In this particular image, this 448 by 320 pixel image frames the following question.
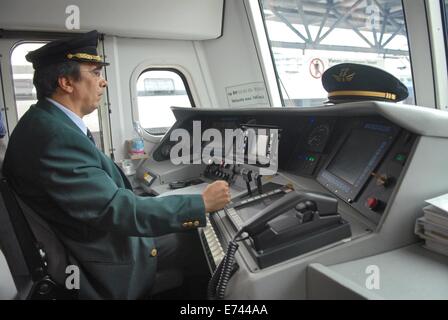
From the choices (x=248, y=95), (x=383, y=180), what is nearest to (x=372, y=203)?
(x=383, y=180)

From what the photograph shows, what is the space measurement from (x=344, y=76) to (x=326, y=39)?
1.27m

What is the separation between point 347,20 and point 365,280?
2085 mm

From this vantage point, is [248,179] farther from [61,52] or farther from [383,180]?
[61,52]

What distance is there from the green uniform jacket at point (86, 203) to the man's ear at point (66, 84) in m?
0.08

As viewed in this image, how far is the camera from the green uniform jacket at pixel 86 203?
1.02 m

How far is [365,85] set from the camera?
1382 millimetres

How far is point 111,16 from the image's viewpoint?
2.46 meters

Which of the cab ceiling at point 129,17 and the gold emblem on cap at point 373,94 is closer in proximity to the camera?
the gold emblem on cap at point 373,94

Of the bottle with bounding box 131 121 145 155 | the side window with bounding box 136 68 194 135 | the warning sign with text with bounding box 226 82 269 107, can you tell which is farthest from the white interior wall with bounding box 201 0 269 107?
the bottle with bounding box 131 121 145 155

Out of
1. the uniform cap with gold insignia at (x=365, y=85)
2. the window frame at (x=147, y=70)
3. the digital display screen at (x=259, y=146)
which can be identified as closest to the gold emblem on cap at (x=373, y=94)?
the uniform cap with gold insignia at (x=365, y=85)

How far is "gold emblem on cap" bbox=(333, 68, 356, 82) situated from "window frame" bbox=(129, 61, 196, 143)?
1966mm

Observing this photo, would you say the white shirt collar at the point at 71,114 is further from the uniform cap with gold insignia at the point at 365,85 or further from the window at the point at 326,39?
the window at the point at 326,39

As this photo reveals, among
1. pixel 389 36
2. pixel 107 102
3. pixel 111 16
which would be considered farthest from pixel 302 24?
pixel 107 102
